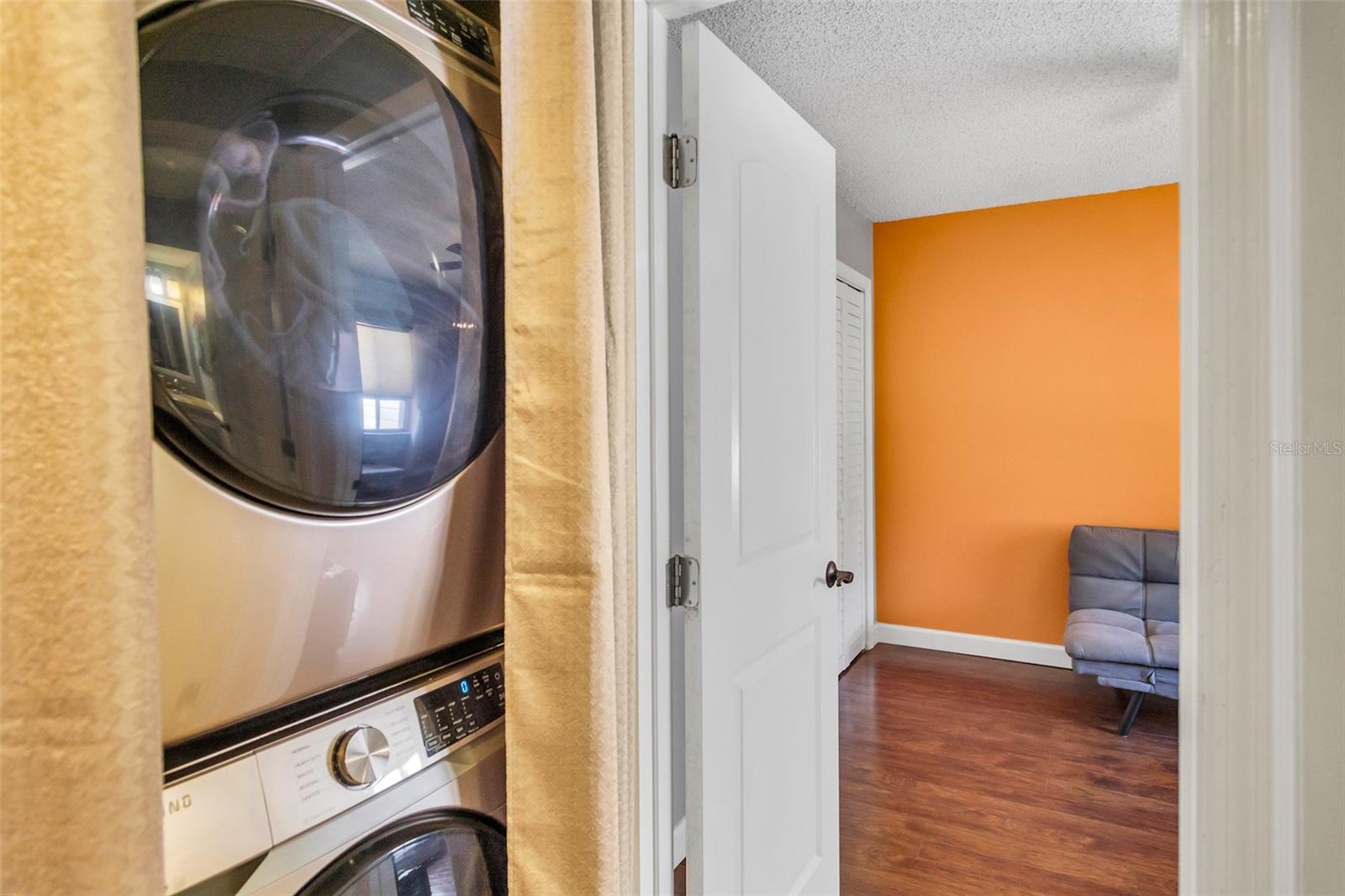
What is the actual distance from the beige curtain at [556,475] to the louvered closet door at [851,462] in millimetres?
2924

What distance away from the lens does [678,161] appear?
1.24 m

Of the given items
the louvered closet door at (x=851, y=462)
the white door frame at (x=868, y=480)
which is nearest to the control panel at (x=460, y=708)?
the louvered closet door at (x=851, y=462)

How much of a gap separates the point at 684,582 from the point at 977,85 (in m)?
2.19

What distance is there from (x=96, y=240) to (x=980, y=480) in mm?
4100

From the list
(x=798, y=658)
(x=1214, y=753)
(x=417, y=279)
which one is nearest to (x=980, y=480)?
(x=798, y=658)

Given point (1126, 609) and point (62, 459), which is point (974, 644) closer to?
point (1126, 609)

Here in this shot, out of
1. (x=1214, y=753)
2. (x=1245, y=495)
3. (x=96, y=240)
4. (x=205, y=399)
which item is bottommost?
(x=1214, y=753)

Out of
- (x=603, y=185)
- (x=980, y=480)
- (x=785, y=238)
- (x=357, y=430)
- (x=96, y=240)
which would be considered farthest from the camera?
(x=980, y=480)

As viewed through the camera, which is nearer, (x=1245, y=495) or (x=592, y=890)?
(x=1245, y=495)

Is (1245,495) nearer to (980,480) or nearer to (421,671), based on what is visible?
(421,671)

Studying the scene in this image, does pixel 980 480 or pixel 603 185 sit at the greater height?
pixel 603 185

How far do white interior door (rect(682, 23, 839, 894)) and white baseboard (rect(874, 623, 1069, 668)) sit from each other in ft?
8.40

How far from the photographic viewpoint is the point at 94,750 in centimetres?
53

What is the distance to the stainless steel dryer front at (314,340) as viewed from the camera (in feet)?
2.05
